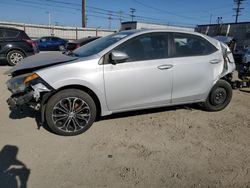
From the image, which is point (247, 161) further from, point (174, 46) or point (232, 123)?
point (174, 46)

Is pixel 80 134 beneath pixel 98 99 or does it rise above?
beneath

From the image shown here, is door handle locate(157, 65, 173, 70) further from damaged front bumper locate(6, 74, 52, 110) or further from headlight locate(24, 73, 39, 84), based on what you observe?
headlight locate(24, 73, 39, 84)

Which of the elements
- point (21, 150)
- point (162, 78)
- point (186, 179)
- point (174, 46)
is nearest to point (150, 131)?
point (162, 78)

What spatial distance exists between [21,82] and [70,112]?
87cm

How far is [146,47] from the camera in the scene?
13.8ft

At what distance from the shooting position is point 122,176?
2924mm

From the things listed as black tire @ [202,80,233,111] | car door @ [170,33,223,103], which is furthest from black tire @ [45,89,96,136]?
black tire @ [202,80,233,111]

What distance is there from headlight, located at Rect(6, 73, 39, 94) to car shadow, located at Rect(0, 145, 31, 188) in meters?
0.89

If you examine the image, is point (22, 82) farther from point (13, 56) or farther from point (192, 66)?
point (13, 56)

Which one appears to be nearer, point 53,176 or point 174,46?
point 53,176

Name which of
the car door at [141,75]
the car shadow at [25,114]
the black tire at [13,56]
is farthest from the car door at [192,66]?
the black tire at [13,56]

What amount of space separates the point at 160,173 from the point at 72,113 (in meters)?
1.69

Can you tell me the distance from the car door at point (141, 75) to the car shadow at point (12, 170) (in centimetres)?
161

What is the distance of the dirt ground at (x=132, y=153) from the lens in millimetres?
2865
